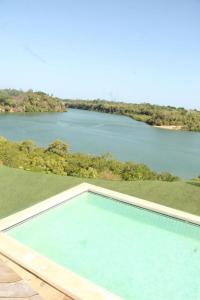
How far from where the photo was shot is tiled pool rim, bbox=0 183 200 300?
105 inches

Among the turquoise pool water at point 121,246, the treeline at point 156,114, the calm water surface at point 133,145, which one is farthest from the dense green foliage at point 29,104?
the turquoise pool water at point 121,246

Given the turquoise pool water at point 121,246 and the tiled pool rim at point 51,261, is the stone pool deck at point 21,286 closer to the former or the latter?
the tiled pool rim at point 51,261

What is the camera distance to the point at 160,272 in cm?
339

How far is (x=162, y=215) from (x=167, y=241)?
0.54 meters

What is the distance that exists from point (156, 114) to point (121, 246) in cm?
4599

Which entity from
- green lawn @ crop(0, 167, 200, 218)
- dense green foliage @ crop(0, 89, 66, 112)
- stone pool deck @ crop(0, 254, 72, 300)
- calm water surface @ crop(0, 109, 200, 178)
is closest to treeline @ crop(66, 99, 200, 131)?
calm water surface @ crop(0, 109, 200, 178)

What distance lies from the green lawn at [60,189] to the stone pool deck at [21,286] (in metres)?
1.61

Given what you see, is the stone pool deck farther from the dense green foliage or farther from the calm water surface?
the dense green foliage

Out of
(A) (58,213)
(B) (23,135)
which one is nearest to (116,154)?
(B) (23,135)

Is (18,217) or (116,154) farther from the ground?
(18,217)

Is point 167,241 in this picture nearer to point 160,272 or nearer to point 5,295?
point 160,272

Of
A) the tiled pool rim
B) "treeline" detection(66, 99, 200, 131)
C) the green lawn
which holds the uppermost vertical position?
"treeline" detection(66, 99, 200, 131)

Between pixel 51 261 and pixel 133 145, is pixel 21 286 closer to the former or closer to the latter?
pixel 51 261

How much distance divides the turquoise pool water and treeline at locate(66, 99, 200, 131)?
130ft
